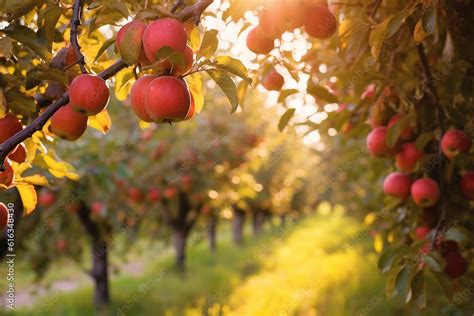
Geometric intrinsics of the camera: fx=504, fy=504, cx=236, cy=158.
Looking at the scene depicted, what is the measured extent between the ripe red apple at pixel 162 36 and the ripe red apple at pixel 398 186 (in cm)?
111

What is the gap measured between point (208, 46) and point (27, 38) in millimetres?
435

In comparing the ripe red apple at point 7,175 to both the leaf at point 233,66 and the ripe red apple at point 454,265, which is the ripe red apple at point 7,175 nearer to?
the leaf at point 233,66

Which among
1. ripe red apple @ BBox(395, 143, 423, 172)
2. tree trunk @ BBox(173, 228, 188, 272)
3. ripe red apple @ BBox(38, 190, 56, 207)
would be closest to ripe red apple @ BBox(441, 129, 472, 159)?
ripe red apple @ BBox(395, 143, 423, 172)

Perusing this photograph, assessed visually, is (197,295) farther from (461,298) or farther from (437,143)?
(437,143)

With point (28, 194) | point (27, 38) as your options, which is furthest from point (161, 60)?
point (28, 194)

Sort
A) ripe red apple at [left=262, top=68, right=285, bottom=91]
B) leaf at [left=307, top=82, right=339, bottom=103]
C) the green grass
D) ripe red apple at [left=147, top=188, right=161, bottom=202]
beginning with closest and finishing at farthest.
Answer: leaf at [left=307, top=82, right=339, bottom=103]
ripe red apple at [left=262, top=68, right=285, bottom=91]
the green grass
ripe red apple at [left=147, top=188, right=161, bottom=202]

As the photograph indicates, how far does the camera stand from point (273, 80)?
1.67m

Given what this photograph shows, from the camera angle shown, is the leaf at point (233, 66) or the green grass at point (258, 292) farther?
the green grass at point (258, 292)

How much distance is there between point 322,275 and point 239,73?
636 cm

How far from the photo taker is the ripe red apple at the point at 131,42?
100cm

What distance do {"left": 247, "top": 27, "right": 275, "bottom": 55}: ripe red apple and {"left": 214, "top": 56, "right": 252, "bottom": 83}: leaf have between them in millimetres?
341

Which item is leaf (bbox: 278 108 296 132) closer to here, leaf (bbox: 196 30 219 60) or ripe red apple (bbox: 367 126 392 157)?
ripe red apple (bbox: 367 126 392 157)

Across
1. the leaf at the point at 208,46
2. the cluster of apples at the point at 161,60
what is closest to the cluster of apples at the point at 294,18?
the leaf at the point at 208,46

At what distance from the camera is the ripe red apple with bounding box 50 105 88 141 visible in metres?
1.14
